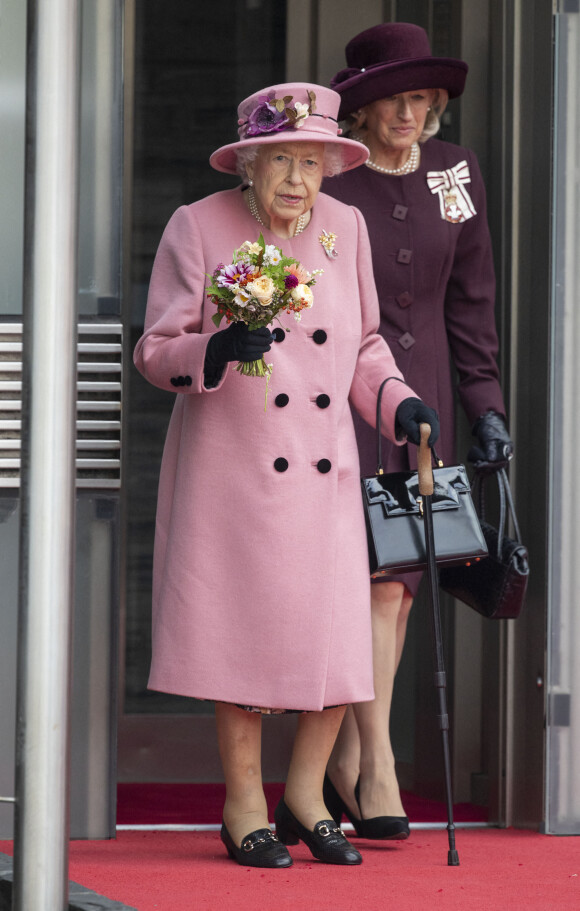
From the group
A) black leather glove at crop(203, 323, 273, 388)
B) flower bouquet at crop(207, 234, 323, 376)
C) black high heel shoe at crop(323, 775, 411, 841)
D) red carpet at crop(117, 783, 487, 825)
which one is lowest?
red carpet at crop(117, 783, 487, 825)

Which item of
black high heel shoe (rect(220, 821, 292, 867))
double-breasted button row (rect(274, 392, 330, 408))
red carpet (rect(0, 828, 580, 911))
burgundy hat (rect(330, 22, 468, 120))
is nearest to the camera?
red carpet (rect(0, 828, 580, 911))

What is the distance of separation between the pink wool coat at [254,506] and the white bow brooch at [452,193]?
63 cm

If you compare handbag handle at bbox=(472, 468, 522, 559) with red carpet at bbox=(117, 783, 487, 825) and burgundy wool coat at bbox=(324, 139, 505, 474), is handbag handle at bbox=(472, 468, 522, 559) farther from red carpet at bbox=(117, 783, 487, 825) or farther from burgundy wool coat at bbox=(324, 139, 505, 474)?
red carpet at bbox=(117, 783, 487, 825)

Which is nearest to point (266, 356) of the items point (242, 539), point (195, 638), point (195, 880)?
point (242, 539)

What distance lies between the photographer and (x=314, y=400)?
128 inches

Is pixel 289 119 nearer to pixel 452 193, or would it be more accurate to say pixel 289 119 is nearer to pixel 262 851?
pixel 452 193

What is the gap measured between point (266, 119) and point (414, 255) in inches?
29.5

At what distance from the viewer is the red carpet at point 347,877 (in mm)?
2717

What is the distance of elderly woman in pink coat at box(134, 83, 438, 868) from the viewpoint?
3.15 m

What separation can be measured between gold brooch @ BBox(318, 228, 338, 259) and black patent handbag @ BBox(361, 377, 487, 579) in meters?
0.34

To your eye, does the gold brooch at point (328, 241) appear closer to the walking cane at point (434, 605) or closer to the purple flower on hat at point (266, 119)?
the purple flower on hat at point (266, 119)

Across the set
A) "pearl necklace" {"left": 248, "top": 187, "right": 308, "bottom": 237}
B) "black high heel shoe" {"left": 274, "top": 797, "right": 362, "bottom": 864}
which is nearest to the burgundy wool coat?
"pearl necklace" {"left": 248, "top": 187, "right": 308, "bottom": 237}

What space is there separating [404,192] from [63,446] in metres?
1.87

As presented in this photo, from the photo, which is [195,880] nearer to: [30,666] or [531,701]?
[30,666]
